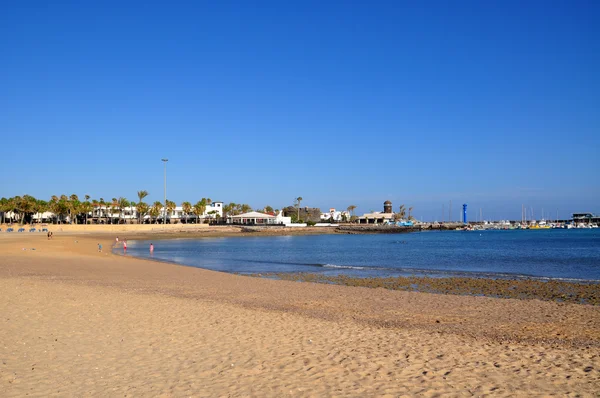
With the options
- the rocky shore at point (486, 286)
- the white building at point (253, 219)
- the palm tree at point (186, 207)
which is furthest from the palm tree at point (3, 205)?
the rocky shore at point (486, 286)

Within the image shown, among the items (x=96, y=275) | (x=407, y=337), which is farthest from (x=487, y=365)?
(x=96, y=275)

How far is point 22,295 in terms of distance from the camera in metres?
14.8

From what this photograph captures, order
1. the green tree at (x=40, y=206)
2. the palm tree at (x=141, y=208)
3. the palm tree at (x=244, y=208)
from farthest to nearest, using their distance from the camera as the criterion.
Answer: the palm tree at (x=244, y=208)
the palm tree at (x=141, y=208)
the green tree at (x=40, y=206)

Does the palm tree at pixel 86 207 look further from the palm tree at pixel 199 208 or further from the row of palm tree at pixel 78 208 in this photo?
the palm tree at pixel 199 208

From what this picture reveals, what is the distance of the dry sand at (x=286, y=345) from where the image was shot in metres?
7.10

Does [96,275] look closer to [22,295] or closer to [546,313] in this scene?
[22,295]

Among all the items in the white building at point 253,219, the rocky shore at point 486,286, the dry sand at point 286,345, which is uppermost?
the white building at point 253,219

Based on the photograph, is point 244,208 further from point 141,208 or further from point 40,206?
point 40,206

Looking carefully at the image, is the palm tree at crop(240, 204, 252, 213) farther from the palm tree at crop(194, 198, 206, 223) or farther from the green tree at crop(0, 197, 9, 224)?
the green tree at crop(0, 197, 9, 224)

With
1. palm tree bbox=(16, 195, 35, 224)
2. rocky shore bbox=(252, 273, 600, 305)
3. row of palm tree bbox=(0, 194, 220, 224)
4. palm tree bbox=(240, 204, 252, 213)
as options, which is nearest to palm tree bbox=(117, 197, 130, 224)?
row of palm tree bbox=(0, 194, 220, 224)

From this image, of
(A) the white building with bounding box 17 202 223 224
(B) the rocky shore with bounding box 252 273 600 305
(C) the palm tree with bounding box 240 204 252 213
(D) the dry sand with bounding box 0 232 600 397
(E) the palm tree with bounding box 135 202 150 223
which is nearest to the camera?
(D) the dry sand with bounding box 0 232 600 397

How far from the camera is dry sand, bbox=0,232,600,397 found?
23.3 feet

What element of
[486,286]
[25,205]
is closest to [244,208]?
[25,205]

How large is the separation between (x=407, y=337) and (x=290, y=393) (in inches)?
176
